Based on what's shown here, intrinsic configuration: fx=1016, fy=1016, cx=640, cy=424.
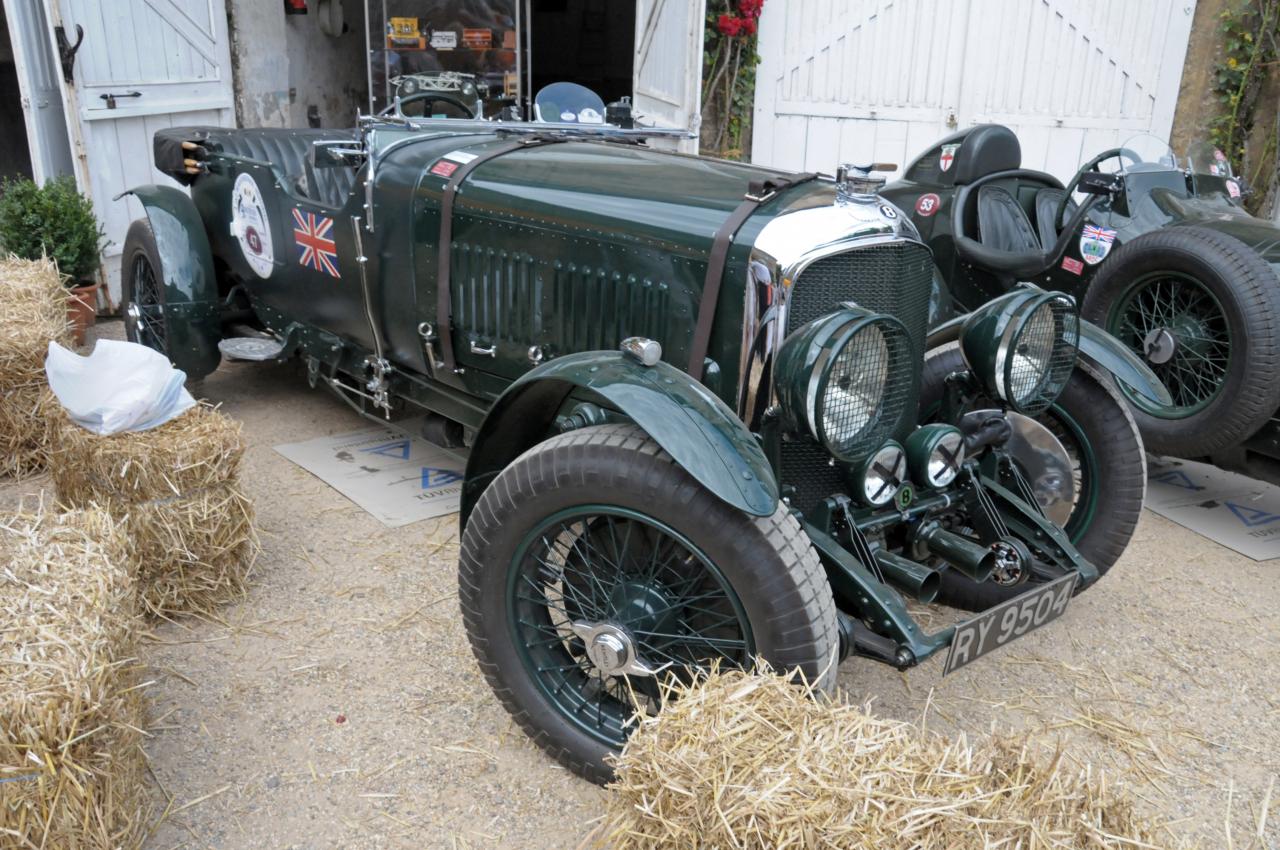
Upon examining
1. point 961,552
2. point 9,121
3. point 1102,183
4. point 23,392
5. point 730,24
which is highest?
point 730,24

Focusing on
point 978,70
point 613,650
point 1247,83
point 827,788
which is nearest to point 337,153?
point 613,650

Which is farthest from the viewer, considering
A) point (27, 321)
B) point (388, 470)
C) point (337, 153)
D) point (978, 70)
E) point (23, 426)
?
point (978, 70)

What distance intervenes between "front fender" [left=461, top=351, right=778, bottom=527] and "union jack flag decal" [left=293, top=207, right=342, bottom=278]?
1.60m

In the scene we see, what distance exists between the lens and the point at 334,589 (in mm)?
3344

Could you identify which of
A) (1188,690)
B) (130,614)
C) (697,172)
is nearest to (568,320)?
(697,172)

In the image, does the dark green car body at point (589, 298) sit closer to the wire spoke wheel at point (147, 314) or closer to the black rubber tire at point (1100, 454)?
the black rubber tire at point (1100, 454)

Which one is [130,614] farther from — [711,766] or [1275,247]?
[1275,247]

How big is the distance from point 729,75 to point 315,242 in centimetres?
519

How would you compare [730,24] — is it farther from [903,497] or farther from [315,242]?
[903,497]

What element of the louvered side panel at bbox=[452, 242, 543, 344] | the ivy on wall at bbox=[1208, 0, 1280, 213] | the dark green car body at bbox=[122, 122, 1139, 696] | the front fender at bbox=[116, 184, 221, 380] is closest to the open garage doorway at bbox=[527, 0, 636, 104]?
the ivy on wall at bbox=[1208, 0, 1280, 213]

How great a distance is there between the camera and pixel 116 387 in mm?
3154

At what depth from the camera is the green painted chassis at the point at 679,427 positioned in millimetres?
2152

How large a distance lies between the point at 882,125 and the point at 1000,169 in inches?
121

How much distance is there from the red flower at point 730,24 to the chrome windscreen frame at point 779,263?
5.70 m
